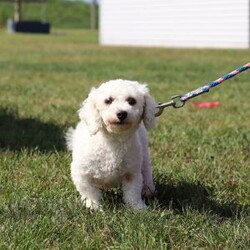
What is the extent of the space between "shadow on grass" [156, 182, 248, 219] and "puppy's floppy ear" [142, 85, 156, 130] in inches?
21.1

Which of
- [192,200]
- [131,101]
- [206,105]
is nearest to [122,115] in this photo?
[131,101]

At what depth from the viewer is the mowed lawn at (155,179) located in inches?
131

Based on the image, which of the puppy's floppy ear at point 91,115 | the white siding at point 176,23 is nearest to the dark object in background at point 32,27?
the white siding at point 176,23

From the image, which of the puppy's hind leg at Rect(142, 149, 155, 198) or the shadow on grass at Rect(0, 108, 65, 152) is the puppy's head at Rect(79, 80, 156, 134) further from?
the shadow on grass at Rect(0, 108, 65, 152)

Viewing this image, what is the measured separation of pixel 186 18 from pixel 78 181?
20987 mm

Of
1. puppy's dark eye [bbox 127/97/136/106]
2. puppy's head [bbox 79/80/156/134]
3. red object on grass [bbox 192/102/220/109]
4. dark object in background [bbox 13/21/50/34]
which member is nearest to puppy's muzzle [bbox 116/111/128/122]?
puppy's head [bbox 79/80/156/134]

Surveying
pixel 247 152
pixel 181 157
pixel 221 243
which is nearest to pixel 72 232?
pixel 221 243

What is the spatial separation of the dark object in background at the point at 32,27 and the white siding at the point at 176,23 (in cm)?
1337

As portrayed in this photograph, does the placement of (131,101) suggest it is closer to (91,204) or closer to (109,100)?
(109,100)

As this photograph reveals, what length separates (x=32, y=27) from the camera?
42.3 m

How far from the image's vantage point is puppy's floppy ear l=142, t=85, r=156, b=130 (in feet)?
12.7

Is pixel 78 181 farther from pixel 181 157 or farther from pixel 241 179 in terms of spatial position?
pixel 181 157

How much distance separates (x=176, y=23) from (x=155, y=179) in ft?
67.3

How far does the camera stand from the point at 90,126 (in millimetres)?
3814
